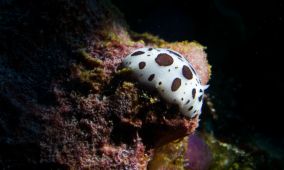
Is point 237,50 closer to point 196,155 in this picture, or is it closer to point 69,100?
point 196,155

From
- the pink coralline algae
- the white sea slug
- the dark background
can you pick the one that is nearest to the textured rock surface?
the white sea slug

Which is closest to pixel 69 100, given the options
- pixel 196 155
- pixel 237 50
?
pixel 196 155

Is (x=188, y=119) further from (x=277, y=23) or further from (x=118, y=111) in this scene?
(x=277, y=23)

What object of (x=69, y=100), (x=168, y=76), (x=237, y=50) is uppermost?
(x=237, y=50)

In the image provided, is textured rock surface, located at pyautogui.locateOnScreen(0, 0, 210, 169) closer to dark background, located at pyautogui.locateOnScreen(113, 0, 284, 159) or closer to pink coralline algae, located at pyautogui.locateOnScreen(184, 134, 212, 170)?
pink coralline algae, located at pyautogui.locateOnScreen(184, 134, 212, 170)

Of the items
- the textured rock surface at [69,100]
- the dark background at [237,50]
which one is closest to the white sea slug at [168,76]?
the textured rock surface at [69,100]
